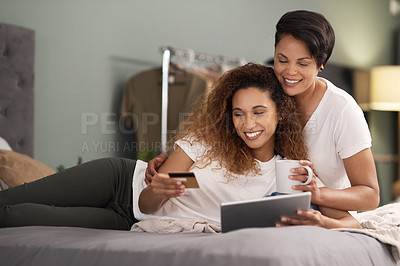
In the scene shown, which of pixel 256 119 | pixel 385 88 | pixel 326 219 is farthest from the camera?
pixel 385 88

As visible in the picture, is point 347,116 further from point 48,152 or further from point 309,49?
point 48,152

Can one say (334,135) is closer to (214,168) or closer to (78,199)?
(214,168)

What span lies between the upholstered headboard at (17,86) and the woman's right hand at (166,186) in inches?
60.9

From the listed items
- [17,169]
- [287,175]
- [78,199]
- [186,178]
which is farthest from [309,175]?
[17,169]

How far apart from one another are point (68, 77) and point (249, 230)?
2.46 m

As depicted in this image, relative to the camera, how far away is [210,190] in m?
1.87

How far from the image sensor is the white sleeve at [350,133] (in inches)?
71.4

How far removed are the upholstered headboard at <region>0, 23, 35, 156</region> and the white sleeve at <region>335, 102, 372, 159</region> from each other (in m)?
1.85

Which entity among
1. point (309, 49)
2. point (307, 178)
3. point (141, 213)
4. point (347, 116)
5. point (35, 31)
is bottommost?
point (141, 213)

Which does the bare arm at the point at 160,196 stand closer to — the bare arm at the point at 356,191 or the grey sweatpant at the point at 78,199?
the grey sweatpant at the point at 78,199

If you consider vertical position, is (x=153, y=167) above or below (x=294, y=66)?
below

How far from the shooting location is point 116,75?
3721 mm

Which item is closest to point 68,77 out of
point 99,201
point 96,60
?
point 96,60

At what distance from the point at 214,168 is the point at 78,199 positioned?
1.65 feet
